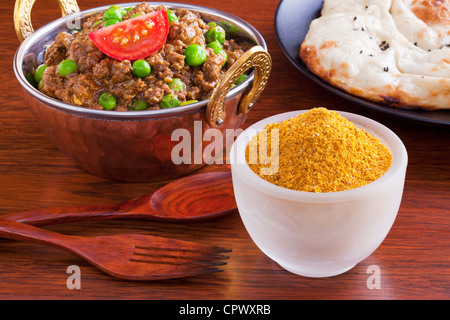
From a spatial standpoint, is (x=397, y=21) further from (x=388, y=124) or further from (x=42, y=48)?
(x=42, y=48)

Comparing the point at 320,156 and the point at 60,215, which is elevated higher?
the point at 320,156

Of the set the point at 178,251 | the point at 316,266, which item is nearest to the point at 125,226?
the point at 178,251

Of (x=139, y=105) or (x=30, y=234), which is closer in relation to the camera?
(x=30, y=234)

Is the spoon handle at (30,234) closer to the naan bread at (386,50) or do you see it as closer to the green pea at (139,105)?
the green pea at (139,105)

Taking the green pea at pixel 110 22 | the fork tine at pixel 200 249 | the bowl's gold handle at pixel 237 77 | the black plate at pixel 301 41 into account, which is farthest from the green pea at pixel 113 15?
the fork tine at pixel 200 249

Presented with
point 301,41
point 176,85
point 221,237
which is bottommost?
point 221,237

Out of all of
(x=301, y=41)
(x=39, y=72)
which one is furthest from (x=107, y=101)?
(x=301, y=41)

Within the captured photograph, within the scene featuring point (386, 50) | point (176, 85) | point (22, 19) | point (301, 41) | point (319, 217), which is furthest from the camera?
point (301, 41)

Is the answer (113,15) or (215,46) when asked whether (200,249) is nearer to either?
(215,46)

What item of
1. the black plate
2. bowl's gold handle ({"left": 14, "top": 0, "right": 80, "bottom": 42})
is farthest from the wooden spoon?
bowl's gold handle ({"left": 14, "top": 0, "right": 80, "bottom": 42})
